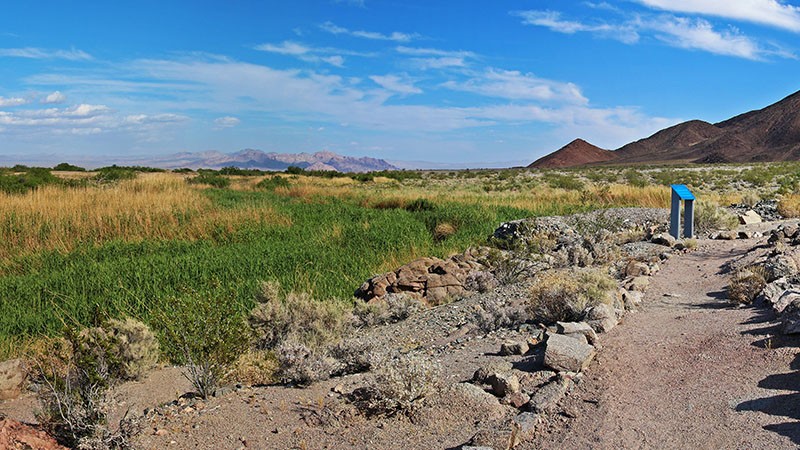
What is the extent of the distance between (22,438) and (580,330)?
4357mm

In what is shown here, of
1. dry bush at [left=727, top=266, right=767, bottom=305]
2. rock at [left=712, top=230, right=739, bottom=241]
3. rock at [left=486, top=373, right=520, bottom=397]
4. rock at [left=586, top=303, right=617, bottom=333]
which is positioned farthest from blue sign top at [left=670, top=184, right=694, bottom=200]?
rock at [left=486, top=373, right=520, bottom=397]

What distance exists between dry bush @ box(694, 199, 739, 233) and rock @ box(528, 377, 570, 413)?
1001 cm

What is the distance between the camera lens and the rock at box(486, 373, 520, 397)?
4512mm

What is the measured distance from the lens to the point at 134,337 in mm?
5945

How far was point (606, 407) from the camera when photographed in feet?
13.9

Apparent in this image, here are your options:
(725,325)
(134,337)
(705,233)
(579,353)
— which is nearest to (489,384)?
(579,353)

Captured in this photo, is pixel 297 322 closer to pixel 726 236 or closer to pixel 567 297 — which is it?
pixel 567 297

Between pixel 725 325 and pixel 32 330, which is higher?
pixel 725 325

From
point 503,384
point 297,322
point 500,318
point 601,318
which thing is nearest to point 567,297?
point 601,318

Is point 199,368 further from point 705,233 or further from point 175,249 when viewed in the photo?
point 705,233

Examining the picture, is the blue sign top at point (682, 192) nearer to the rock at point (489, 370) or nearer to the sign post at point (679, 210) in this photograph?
the sign post at point (679, 210)

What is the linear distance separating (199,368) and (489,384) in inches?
90.3

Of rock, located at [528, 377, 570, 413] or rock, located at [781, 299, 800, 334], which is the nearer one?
rock, located at [528, 377, 570, 413]

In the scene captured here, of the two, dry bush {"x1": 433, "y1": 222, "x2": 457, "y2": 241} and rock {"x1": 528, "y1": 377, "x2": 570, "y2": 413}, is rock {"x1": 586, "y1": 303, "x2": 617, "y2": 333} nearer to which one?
rock {"x1": 528, "y1": 377, "x2": 570, "y2": 413}
